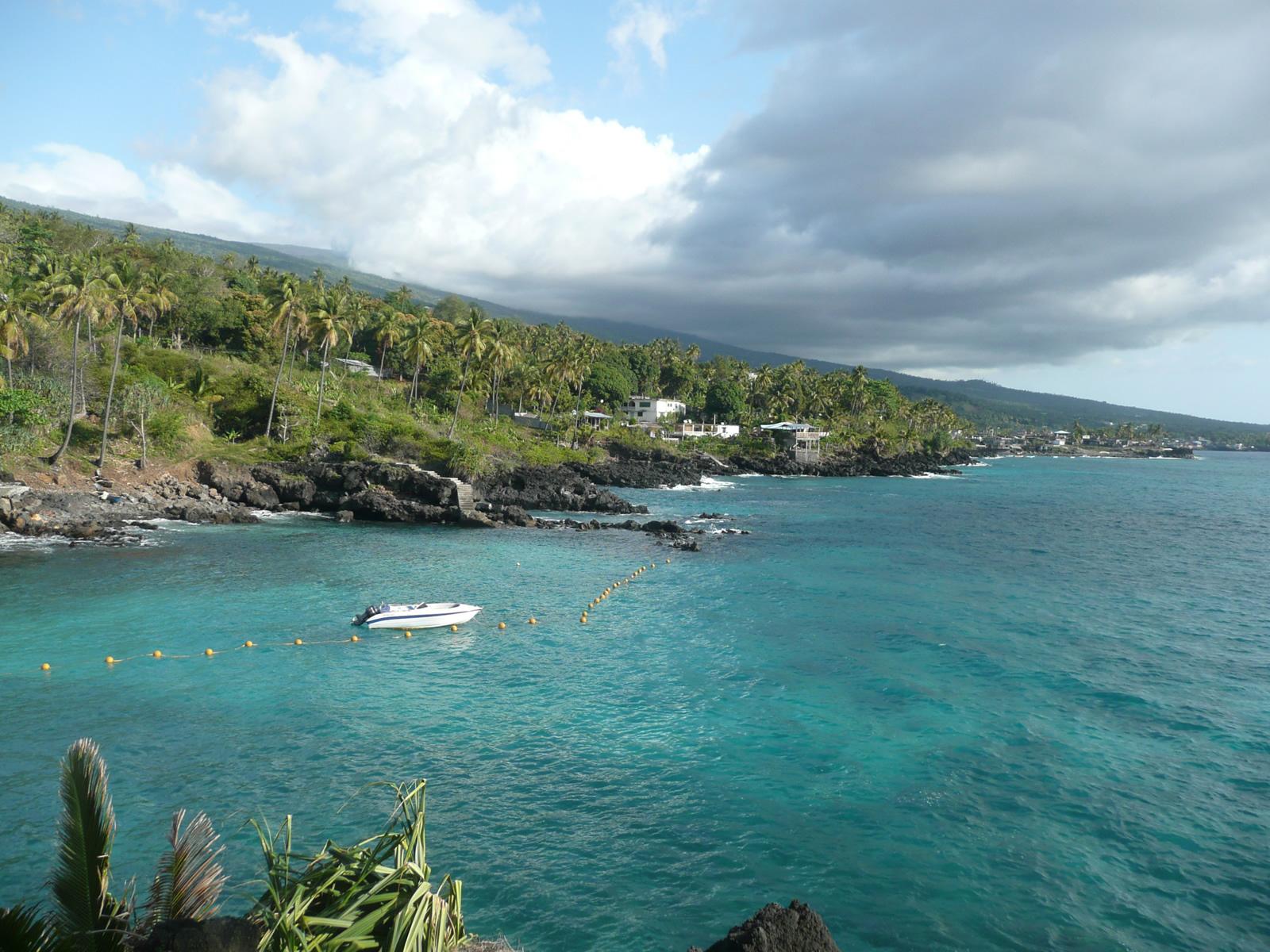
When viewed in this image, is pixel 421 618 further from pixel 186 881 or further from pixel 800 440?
pixel 800 440

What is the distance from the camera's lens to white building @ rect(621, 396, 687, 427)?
12681cm

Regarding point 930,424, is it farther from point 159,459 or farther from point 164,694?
point 164,694

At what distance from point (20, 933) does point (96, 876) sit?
1.16 metres

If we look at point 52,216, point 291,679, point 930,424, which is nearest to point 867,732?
point 291,679

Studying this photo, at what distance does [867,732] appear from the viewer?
19.9 meters

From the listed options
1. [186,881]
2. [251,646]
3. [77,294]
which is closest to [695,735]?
[186,881]

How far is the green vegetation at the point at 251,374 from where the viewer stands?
5253 cm

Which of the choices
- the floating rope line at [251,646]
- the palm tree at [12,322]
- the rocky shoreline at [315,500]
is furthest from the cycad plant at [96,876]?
the palm tree at [12,322]

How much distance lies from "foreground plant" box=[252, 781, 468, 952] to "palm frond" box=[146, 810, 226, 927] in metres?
0.47

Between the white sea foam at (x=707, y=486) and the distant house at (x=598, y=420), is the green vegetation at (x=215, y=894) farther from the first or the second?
the distant house at (x=598, y=420)

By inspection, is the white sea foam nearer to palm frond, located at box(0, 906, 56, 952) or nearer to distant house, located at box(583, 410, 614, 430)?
distant house, located at box(583, 410, 614, 430)

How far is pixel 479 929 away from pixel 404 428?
59.9 metres

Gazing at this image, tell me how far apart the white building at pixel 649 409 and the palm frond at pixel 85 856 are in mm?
118114

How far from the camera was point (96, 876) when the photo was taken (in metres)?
6.29
